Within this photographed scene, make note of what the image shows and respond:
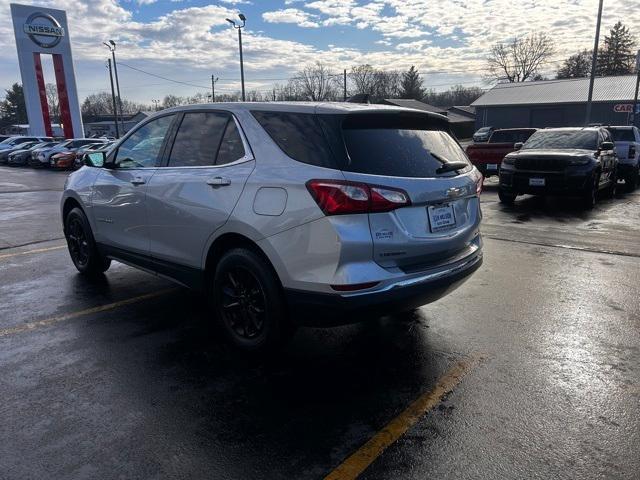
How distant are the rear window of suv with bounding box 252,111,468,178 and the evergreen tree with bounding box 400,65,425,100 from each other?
93.7m

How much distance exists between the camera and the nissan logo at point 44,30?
3503 cm

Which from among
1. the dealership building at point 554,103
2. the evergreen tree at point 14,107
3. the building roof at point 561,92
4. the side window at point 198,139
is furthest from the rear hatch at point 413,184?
the evergreen tree at point 14,107

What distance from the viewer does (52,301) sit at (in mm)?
5086

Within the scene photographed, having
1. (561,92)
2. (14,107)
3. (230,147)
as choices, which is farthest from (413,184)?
(14,107)

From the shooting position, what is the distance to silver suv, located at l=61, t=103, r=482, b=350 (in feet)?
10.3

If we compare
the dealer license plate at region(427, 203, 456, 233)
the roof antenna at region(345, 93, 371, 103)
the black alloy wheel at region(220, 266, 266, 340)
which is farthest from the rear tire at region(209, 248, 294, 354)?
the roof antenna at region(345, 93, 371, 103)

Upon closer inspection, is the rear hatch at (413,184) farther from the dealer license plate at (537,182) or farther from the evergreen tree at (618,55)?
the evergreen tree at (618,55)

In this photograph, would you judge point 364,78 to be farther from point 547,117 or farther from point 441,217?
point 441,217

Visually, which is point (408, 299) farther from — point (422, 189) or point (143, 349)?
point (143, 349)

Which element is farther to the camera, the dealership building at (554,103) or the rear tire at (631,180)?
the dealership building at (554,103)

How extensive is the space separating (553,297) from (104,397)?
425 cm

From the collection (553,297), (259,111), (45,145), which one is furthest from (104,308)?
(45,145)

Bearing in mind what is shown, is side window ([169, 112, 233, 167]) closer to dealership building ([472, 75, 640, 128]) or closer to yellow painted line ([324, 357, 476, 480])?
yellow painted line ([324, 357, 476, 480])

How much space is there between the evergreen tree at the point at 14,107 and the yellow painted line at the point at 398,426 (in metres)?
121
